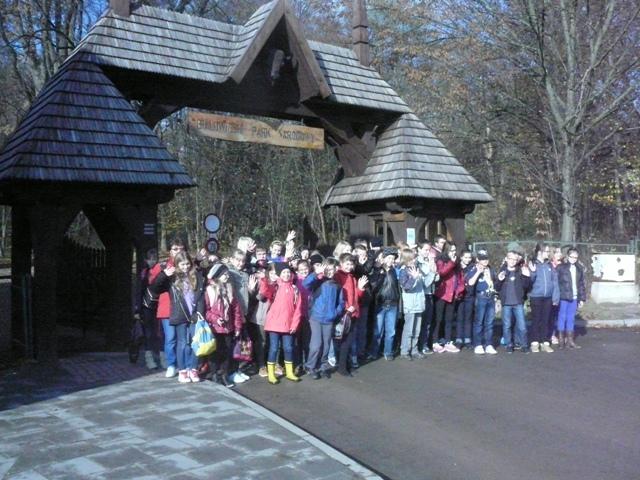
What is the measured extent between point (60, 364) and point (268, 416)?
4.15 metres

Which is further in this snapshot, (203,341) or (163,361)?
(163,361)

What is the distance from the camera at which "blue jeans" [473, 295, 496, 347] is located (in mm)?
10602

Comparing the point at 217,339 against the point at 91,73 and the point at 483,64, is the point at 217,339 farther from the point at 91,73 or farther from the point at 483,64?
the point at 483,64

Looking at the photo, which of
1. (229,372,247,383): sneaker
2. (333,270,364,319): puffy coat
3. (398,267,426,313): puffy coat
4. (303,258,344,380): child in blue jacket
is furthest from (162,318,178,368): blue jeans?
(398,267,426,313): puffy coat

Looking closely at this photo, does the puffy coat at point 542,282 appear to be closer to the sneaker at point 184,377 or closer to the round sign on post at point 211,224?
the round sign on post at point 211,224

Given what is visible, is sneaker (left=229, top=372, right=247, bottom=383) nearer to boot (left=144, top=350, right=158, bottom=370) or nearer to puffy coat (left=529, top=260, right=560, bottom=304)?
boot (left=144, top=350, right=158, bottom=370)

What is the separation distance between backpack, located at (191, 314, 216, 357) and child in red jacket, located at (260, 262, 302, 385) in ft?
2.57

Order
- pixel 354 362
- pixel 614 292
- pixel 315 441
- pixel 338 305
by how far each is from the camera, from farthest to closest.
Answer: pixel 614 292 → pixel 354 362 → pixel 338 305 → pixel 315 441

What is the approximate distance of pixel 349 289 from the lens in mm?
9133

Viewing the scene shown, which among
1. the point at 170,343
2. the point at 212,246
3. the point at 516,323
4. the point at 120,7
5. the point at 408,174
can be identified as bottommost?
the point at 516,323

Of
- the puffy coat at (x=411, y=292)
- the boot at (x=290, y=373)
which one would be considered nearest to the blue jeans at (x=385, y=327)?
the puffy coat at (x=411, y=292)

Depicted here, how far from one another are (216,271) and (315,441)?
3.14 m

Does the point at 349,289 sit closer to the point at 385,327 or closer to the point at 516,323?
the point at 385,327

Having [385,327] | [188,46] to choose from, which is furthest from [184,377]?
[188,46]
